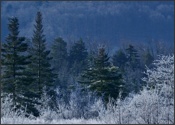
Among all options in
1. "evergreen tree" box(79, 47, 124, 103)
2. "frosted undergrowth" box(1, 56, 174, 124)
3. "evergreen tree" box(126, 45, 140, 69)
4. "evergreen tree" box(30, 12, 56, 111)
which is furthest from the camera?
"evergreen tree" box(126, 45, 140, 69)

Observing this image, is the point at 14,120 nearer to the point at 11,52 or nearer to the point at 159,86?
the point at 159,86

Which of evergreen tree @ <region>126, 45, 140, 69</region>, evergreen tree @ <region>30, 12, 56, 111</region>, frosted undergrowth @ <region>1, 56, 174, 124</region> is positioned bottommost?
frosted undergrowth @ <region>1, 56, 174, 124</region>

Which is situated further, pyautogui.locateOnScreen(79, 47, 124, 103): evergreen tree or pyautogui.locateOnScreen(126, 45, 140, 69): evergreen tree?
pyautogui.locateOnScreen(126, 45, 140, 69): evergreen tree

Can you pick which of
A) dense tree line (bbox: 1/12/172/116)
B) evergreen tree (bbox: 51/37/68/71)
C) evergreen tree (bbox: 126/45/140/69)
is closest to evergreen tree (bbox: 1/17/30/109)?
dense tree line (bbox: 1/12/172/116)

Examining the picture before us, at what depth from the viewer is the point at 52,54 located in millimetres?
90438

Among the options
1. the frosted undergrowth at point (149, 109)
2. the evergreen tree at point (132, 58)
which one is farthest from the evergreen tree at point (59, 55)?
the frosted undergrowth at point (149, 109)

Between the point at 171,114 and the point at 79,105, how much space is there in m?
22.0

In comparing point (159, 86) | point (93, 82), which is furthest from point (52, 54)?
point (159, 86)

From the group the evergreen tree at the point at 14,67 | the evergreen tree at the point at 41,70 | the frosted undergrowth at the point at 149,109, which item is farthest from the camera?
the evergreen tree at the point at 41,70

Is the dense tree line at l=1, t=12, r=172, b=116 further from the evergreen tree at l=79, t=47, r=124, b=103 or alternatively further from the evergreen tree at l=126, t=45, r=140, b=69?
the evergreen tree at l=126, t=45, r=140, b=69

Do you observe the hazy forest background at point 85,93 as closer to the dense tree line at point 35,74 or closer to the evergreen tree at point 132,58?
the dense tree line at point 35,74

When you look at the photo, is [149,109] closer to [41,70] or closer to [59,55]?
[41,70]

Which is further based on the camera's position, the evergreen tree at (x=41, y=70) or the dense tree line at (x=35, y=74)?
the evergreen tree at (x=41, y=70)

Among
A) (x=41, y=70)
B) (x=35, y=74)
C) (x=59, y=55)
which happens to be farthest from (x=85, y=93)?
(x=59, y=55)
